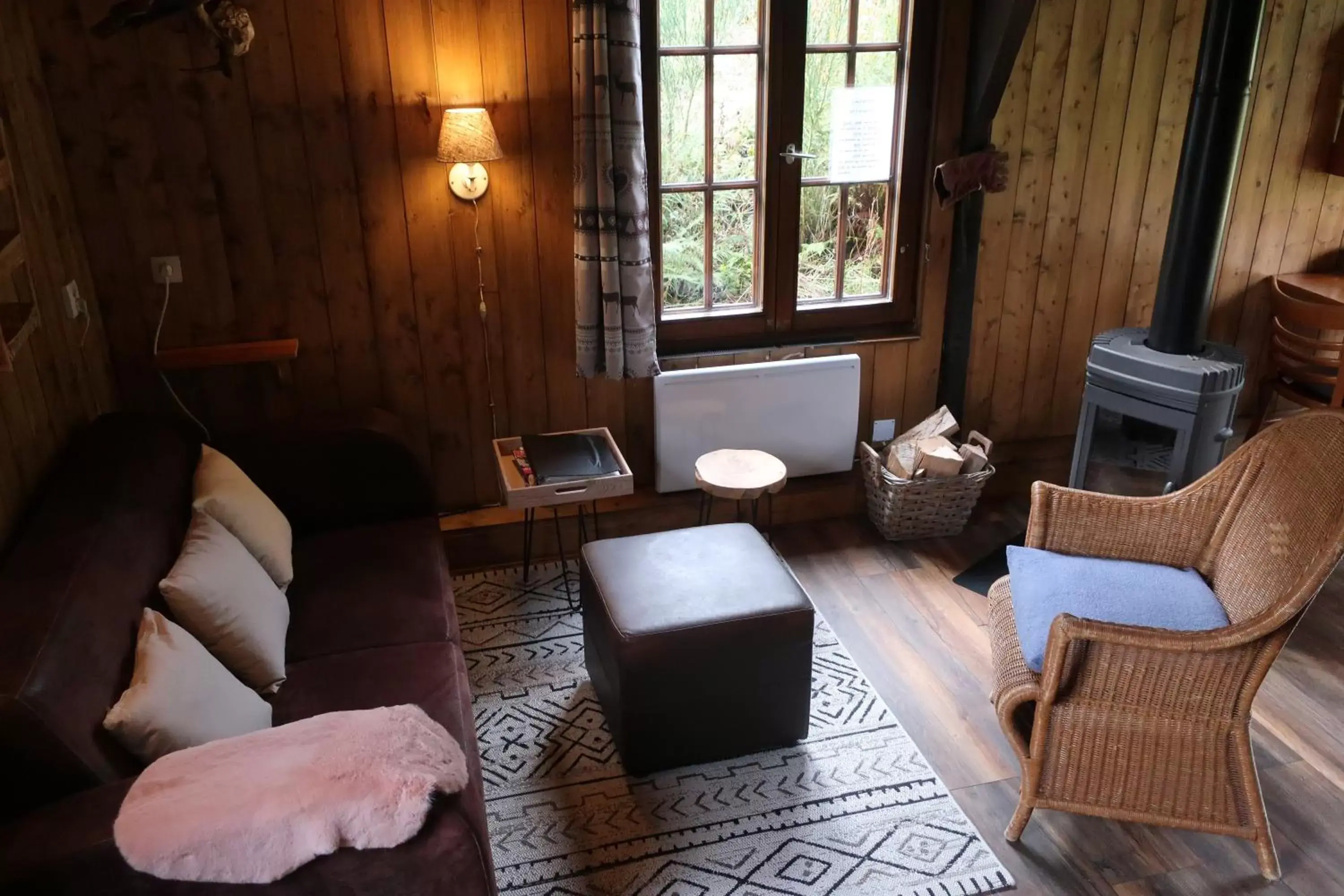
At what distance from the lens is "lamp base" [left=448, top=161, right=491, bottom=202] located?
312cm

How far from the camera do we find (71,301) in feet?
9.00

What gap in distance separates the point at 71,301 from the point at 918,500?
2.69 metres

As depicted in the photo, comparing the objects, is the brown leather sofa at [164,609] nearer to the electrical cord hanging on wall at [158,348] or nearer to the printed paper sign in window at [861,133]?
the electrical cord hanging on wall at [158,348]

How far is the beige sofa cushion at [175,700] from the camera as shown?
176 centimetres

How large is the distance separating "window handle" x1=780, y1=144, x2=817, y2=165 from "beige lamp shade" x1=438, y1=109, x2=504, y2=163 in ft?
3.34

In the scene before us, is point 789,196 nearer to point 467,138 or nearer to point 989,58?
point 989,58

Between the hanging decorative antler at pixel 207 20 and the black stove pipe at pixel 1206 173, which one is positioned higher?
the hanging decorative antler at pixel 207 20

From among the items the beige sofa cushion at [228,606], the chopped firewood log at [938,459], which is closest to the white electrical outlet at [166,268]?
the beige sofa cushion at [228,606]

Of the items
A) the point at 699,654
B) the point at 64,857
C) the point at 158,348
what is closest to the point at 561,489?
the point at 699,654

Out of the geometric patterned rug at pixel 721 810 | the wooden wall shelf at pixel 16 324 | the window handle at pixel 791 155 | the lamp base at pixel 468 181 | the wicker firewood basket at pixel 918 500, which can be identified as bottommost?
the geometric patterned rug at pixel 721 810

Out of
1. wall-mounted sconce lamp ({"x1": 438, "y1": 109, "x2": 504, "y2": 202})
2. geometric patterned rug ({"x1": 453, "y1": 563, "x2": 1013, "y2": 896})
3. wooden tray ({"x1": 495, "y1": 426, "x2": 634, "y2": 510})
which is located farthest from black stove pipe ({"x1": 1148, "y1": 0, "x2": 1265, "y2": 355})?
wall-mounted sconce lamp ({"x1": 438, "y1": 109, "x2": 504, "y2": 202})

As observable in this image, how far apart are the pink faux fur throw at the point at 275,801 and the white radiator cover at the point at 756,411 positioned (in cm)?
195

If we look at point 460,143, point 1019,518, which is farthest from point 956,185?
point 460,143

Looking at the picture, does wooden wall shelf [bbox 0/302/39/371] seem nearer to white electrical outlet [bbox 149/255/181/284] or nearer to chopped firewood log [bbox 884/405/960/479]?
white electrical outlet [bbox 149/255/181/284]
